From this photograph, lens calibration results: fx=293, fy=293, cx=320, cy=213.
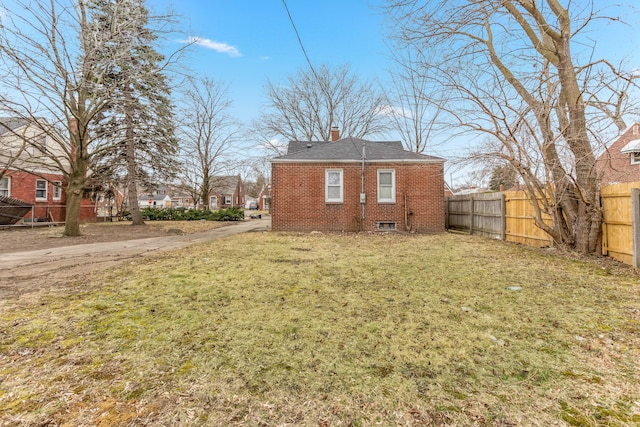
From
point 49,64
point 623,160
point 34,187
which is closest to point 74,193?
point 49,64

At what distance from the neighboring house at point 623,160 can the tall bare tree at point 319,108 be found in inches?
648

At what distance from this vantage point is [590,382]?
2.07m

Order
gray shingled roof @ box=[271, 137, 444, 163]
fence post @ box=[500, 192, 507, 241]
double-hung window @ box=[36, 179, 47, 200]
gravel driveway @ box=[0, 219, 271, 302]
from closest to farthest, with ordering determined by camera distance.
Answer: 1. gravel driveway @ box=[0, 219, 271, 302]
2. fence post @ box=[500, 192, 507, 241]
3. gray shingled roof @ box=[271, 137, 444, 163]
4. double-hung window @ box=[36, 179, 47, 200]

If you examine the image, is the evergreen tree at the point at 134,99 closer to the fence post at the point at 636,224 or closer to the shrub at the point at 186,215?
the shrub at the point at 186,215

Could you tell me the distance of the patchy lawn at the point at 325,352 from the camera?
179 cm

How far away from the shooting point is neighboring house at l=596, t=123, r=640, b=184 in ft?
22.0

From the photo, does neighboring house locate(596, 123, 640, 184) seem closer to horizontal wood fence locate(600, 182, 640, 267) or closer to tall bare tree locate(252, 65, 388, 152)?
horizontal wood fence locate(600, 182, 640, 267)

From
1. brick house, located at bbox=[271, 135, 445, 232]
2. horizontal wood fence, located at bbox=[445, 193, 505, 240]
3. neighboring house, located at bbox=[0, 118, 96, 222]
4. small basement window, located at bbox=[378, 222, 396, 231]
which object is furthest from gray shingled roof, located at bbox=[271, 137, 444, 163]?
neighboring house, located at bbox=[0, 118, 96, 222]

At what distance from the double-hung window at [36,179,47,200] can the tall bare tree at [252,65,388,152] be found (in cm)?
1633

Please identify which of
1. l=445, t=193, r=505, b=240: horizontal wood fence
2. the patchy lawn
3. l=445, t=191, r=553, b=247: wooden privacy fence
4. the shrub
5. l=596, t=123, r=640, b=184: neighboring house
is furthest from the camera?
the shrub

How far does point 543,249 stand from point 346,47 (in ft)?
34.8

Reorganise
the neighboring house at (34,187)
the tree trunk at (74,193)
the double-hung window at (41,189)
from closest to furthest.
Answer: the tree trunk at (74,193) → the neighboring house at (34,187) → the double-hung window at (41,189)

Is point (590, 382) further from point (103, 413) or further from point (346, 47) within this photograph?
point (346, 47)

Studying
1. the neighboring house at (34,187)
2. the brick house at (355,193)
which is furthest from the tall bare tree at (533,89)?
the neighboring house at (34,187)
